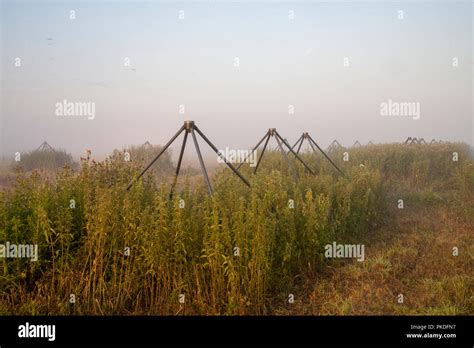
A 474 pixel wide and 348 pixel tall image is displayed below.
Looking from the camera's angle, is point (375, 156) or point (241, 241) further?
point (375, 156)

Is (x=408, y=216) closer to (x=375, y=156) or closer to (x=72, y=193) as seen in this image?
(x=375, y=156)

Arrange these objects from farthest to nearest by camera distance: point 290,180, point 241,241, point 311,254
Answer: point 290,180 → point 311,254 → point 241,241

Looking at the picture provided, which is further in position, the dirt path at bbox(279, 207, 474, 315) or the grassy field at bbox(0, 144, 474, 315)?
the dirt path at bbox(279, 207, 474, 315)

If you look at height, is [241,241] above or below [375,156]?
below

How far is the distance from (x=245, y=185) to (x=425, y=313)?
3.43 m

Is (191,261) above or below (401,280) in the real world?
above

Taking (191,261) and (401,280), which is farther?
(401,280)

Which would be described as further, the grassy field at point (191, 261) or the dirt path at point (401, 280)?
the dirt path at point (401, 280)

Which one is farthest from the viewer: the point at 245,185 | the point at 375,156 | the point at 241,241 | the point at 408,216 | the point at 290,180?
the point at 375,156

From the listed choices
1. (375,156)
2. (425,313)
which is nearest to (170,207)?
(425,313)

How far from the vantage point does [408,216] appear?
10.7m

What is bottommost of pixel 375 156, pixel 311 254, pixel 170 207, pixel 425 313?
pixel 425 313
